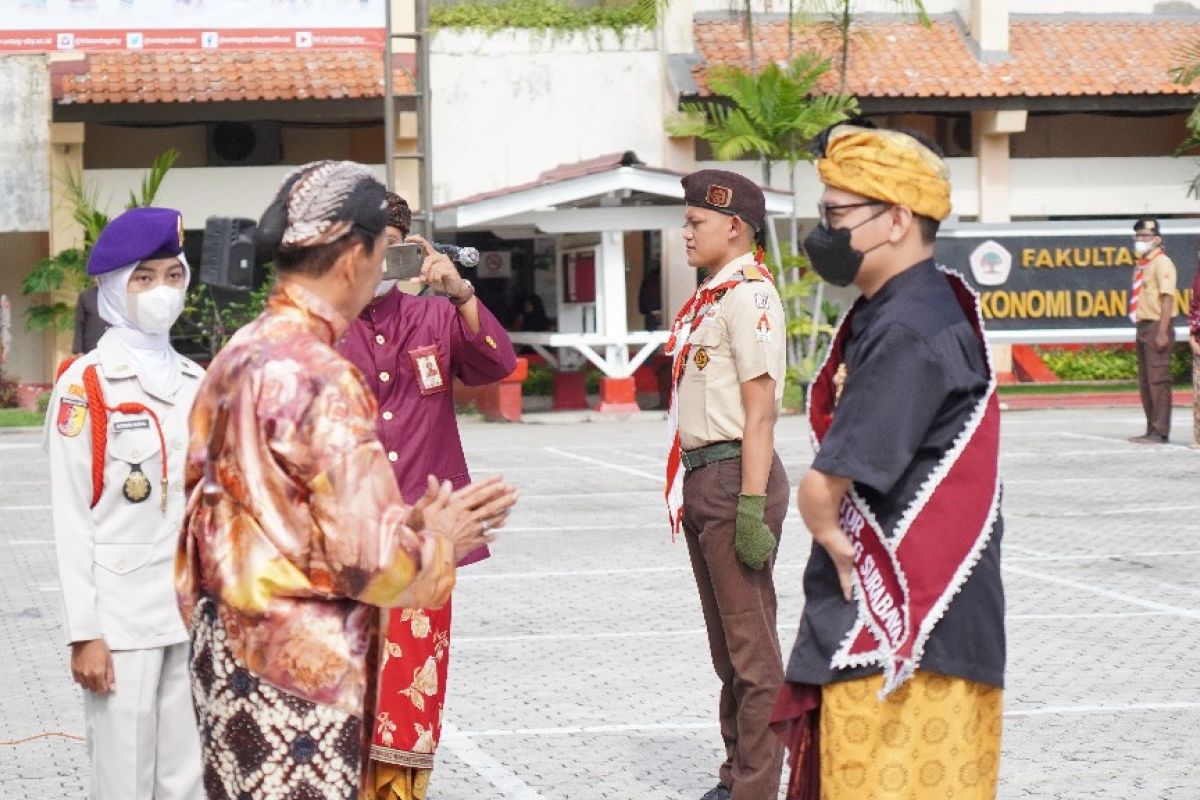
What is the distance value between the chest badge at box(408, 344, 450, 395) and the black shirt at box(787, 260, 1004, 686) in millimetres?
2138

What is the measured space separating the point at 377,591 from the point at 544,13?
1065 inches

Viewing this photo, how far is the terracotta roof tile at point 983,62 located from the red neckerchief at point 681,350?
22710 mm

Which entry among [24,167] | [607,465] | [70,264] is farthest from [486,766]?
[24,167]

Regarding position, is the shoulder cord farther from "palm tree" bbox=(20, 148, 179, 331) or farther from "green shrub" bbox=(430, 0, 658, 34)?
"green shrub" bbox=(430, 0, 658, 34)

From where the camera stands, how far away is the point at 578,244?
28.4 metres

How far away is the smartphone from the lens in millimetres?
5512

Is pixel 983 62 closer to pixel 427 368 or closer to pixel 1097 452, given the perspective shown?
pixel 1097 452

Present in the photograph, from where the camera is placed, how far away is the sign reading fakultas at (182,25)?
89.0ft

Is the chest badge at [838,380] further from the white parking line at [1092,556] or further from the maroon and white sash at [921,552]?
the white parking line at [1092,556]

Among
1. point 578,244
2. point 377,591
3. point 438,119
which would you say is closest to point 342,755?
point 377,591

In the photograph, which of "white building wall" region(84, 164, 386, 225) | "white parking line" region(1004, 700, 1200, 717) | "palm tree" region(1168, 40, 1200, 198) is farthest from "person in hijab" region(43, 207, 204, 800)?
"palm tree" region(1168, 40, 1200, 198)

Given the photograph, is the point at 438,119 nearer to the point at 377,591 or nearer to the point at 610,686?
the point at 610,686

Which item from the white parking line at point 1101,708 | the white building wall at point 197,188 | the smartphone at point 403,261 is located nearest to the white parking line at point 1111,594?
the white parking line at point 1101,708

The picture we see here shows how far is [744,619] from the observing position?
6324mm
